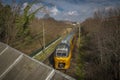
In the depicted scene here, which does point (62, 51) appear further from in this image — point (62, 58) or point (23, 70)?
point (23, 70)

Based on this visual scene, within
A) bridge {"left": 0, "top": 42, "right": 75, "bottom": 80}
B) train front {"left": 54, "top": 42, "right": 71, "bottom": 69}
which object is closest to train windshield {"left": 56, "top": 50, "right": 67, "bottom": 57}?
train front {"left": 54, "top": 42, "right": 71, "bottom": 69}

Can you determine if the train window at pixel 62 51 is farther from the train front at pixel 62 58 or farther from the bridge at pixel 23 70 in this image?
the bridge at pixel 23 70

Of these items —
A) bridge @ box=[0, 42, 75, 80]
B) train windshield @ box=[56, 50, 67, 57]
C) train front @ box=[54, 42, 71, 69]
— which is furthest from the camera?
train windshield @ box=[56, 50, 67, 57]

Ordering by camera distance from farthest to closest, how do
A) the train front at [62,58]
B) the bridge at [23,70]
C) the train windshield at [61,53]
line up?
the train windshield at [61,53] → the train front at [62,58] → the bridge at [23,70]

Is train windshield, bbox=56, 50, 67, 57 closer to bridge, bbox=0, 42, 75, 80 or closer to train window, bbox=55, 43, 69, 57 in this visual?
train window, bbox=55, 43, 69, 57

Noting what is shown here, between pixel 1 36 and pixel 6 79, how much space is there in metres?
11.8

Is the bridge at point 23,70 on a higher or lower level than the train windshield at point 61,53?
higher

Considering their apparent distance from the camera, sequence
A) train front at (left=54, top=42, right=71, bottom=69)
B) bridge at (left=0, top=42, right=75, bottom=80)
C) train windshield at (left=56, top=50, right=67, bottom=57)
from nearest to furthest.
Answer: bridge at (left=0, top=42, right=75, bottom=80) → train front at (left=54, top=42, right=71, bottom=69) → train windshield at (left=56, top=50, right=67, bottom=57)

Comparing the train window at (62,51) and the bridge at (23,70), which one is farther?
the train window at (62,51)

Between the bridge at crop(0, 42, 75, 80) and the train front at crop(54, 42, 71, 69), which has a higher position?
the bridge at crop(0, 42, 75, 80)

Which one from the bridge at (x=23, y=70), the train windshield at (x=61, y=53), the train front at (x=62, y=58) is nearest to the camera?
the bridge at (x=23, y=70)

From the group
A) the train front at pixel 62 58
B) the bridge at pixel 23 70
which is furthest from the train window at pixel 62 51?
the bridge at pixel 23 70

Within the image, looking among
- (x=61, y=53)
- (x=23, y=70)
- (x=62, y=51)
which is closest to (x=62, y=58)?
(x=61, y=53)

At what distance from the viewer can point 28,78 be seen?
2.95m
